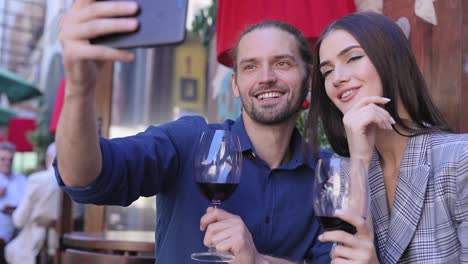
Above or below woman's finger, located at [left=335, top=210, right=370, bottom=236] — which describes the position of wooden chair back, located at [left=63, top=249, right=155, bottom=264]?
below

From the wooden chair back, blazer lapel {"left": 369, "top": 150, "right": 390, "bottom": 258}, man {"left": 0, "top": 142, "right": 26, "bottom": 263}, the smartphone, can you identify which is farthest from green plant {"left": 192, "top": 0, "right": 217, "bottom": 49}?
the smartphone

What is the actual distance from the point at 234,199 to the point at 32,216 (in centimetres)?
340

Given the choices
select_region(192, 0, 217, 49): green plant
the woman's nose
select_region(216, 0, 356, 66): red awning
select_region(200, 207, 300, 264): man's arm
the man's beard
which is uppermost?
select_region(192, 0, 217, 49): green plant

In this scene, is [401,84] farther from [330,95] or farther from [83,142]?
[83,142]

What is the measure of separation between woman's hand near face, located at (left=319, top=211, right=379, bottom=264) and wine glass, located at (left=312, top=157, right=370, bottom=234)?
0.02m

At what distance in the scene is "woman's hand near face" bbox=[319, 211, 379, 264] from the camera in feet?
3.47

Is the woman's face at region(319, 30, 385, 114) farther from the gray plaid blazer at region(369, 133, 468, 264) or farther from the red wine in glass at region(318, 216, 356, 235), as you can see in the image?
the red wine in glass at region(318, 216, 356, 235)

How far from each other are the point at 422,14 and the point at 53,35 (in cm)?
1094

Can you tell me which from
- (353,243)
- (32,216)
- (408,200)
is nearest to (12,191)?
(32,216)

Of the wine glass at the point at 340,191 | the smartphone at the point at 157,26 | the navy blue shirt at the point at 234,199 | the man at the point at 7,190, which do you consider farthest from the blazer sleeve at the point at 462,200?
the man at the point at 7,190

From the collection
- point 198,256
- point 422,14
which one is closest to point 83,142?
point 198,256

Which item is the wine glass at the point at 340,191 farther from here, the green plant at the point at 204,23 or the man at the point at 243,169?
the green plant at the point at 204,23

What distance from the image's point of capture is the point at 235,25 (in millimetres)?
2756

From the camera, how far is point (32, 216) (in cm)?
443
